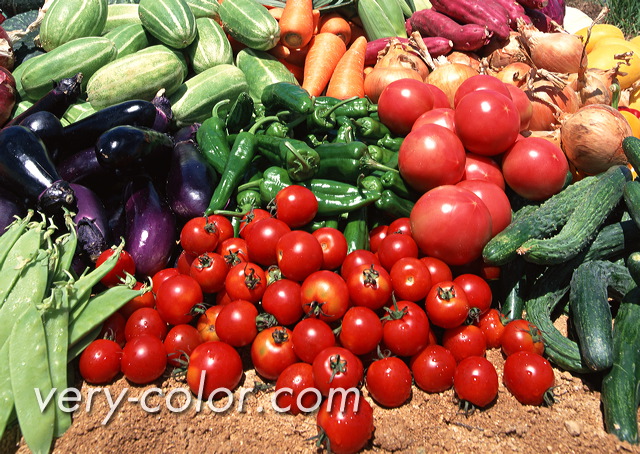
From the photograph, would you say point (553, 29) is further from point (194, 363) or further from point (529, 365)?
point (194, 363)

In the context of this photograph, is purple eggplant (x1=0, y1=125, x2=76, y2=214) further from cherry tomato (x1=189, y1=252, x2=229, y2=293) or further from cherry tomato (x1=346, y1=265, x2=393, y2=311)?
cherry tomato (x1=346, y1=265, x2=393, y2=311)

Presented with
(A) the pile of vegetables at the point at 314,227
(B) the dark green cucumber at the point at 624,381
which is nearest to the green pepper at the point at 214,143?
(A) the pile of vegetables at the point at 314,227

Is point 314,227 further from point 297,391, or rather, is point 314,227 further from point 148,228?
point 297,391

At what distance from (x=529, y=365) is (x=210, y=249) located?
5.72ft

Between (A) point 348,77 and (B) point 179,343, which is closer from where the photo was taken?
(B) point 179,343

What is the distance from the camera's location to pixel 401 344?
219 cm

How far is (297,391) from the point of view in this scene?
6.88 ft

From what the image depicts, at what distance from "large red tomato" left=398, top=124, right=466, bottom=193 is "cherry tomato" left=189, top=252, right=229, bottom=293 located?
48.6 inches

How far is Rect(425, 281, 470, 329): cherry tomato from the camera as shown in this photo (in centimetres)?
224

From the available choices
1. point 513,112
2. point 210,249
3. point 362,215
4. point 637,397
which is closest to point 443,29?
point 513,112

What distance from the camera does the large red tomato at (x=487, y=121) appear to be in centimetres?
277

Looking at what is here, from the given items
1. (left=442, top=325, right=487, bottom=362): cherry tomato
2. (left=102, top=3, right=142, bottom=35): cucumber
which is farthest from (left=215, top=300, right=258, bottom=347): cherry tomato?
(left=102, top=3, right=142, bottom=35): cucumber

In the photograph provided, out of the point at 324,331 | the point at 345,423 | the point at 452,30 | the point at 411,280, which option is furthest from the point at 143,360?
the point at 452,30

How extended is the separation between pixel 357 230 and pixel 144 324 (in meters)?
1.31
